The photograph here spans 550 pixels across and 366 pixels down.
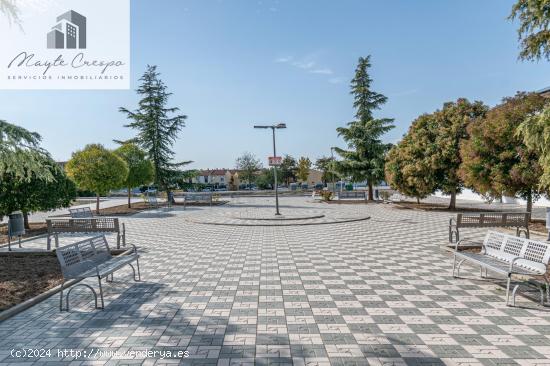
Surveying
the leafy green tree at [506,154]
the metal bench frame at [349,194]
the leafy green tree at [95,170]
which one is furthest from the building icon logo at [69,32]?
the metal bench frame at [349,194]

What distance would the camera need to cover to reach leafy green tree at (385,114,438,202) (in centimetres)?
1941

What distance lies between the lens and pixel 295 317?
491 centimetres

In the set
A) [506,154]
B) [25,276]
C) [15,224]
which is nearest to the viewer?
[25,276]

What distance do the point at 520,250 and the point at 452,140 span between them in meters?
14.3

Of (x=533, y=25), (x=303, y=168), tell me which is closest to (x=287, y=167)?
(x=303, y=168)

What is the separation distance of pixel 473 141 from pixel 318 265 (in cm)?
996

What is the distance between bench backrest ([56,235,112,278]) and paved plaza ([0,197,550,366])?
0.56 m

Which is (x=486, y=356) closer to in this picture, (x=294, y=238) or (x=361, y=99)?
(x=294, y=238)

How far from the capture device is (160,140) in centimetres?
3195

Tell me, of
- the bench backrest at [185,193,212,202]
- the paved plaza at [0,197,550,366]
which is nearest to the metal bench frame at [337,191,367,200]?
the bench backrest at [185,193,212,202]

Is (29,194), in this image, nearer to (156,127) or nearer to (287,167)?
(156,127)

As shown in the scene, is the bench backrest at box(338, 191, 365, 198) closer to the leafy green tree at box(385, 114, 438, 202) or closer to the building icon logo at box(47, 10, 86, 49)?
the leafy green tree at box(385, 114, 438, 202)

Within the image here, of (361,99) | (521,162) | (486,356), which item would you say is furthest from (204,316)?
(361,99)

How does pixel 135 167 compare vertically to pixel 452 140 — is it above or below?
below
